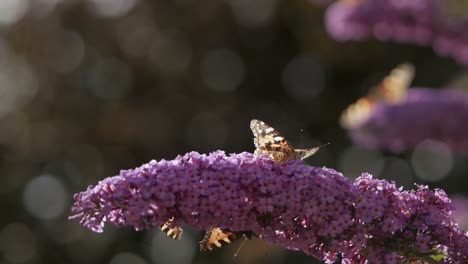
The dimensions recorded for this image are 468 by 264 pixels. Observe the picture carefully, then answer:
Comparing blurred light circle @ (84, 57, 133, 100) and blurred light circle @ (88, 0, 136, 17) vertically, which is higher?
blurred light circle @ (88, 0, 136, 17)

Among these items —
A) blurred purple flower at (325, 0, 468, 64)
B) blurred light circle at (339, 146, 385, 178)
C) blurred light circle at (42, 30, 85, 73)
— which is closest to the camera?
blurred purple flower at (325, 0, 468, 64)

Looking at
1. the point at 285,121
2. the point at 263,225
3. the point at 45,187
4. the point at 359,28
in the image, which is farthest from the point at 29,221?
the point at 263,225

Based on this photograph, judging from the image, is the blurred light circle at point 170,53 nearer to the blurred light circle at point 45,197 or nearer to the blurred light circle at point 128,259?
the blurred light circle at point 45,197

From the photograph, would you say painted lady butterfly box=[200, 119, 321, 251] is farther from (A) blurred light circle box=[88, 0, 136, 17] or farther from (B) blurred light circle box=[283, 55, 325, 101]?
(A) blurred light circle box=[88, 0, 136, 17]

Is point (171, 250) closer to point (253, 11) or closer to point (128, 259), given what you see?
point (128, 259)

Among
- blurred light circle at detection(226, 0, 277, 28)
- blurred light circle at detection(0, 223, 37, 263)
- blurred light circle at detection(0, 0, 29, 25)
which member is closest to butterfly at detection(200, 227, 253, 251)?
blurred light circle at detection(0, 223, 37, 263)

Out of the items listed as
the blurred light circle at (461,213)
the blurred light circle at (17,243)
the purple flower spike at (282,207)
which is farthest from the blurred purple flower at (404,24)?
the blurred light circle at (17,243)
